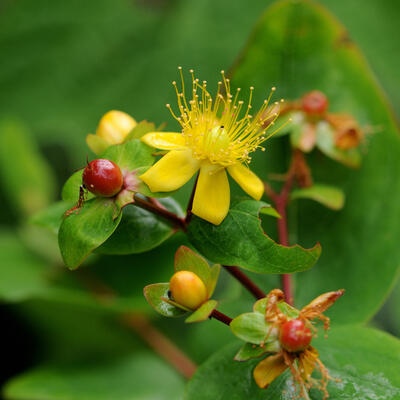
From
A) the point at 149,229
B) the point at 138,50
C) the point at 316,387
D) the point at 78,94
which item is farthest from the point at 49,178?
the point at 316,387

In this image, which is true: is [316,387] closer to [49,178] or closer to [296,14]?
[296,14]

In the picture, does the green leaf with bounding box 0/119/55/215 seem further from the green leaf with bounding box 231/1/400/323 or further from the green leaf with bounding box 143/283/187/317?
the green leaf with bounding box 143/283/187/317

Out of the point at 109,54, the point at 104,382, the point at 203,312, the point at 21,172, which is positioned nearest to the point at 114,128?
the point at 203,312

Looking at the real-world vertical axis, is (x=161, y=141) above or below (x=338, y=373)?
above

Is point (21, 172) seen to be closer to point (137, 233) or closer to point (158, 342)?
point (158, 342)

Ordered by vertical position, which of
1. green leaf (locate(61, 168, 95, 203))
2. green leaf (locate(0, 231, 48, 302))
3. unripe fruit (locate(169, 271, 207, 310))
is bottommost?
green leaf (locate(0, 231, 48, 302))

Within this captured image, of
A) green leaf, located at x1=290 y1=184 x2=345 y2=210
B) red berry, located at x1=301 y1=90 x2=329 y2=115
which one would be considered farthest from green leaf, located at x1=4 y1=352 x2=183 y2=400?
red berry, located at x1=301 y1=90 x2=329 y2=115
